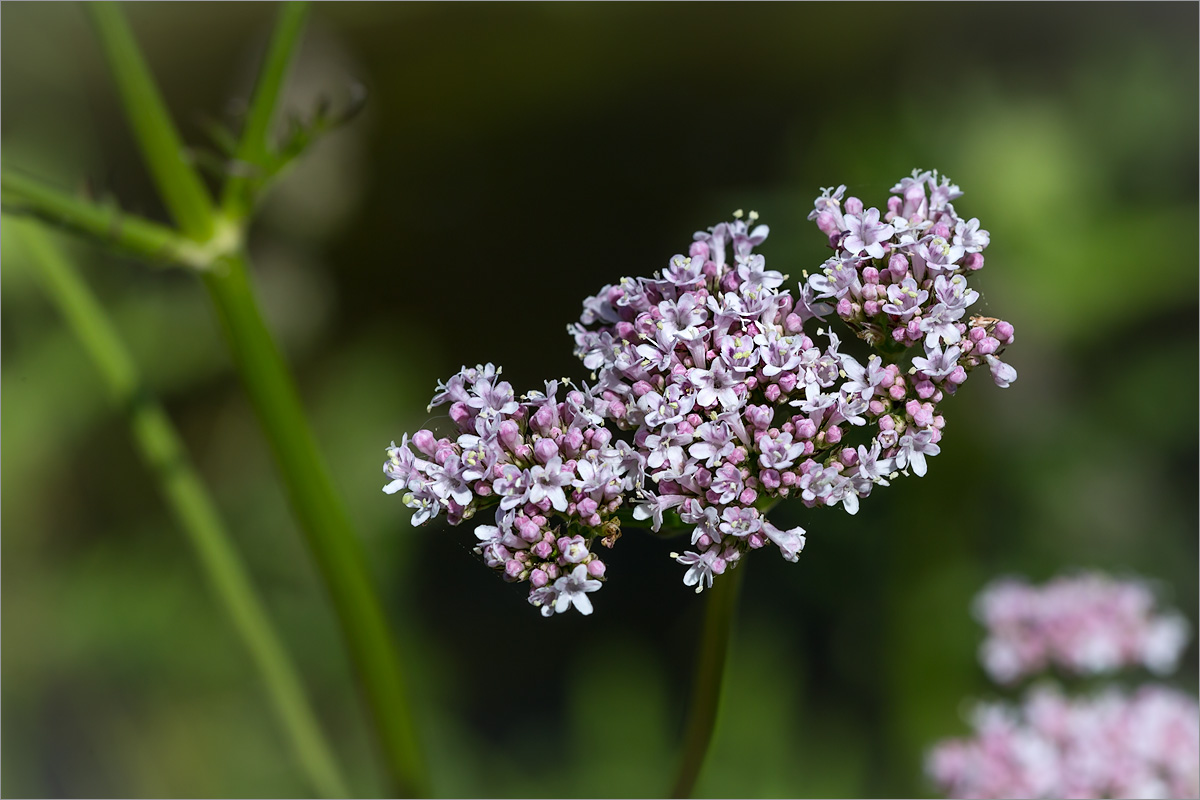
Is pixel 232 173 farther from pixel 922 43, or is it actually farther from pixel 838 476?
pixel 922 43

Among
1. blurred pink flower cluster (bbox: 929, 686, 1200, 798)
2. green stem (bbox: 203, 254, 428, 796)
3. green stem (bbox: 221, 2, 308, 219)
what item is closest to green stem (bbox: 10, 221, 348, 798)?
green stem (bbox: 203, 254, 428, 796)

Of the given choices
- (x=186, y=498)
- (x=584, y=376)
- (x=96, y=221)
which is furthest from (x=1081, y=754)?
(x=96, y=221)

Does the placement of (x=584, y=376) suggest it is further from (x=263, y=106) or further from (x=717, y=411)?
(x=717, y=411)

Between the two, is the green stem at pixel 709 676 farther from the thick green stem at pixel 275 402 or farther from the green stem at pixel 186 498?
the green stem at pixel 186 498

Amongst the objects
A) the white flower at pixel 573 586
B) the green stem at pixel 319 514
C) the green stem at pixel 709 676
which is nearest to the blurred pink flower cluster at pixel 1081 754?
the green stem at pixel 709 676

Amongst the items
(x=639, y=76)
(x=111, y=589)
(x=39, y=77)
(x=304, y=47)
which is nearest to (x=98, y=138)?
(x=39, y=77)

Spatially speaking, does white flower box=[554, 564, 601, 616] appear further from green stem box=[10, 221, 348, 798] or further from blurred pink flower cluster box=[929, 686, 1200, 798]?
blurred pink flower cluster box=[929, 686, 1200, 798]
